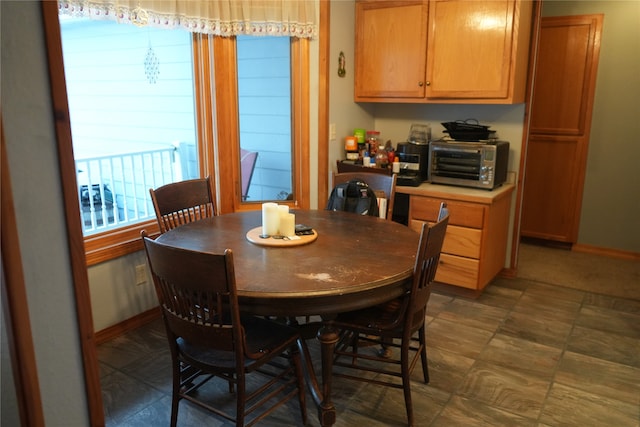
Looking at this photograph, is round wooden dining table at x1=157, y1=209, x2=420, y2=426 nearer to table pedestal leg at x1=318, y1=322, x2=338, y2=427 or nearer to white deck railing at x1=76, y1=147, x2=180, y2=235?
table pedestal leg at x1=318, y1=322, x2=338, y2=427

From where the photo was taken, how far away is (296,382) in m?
2.08

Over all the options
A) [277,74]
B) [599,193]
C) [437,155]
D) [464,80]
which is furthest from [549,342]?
[277,74]

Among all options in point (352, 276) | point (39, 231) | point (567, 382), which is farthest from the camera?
point (567, 382)

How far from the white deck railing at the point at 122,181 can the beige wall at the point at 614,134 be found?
3563 millimetres

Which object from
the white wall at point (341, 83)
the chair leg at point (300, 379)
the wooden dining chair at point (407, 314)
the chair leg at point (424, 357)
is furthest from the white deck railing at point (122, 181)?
the chair leg at point (424, 357)

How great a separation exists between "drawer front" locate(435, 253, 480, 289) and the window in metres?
1.13

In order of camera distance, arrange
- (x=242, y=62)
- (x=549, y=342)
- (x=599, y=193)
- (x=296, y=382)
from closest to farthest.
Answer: (x=296, y=382) → (x=549, y=342) → (x=242, y=62) → (x=599, y=193)

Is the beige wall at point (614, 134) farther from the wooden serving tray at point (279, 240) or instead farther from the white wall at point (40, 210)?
the white wall at point (40, 210)

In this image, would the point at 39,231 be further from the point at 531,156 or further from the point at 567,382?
the point at 531,156

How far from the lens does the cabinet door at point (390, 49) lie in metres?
3.55

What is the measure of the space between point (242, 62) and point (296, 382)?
6.98ft

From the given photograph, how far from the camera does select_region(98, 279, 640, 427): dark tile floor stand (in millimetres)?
2156

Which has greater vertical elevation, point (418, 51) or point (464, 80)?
point (418, 51)

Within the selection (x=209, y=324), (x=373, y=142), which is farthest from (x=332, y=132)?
(x=209, y=324)
